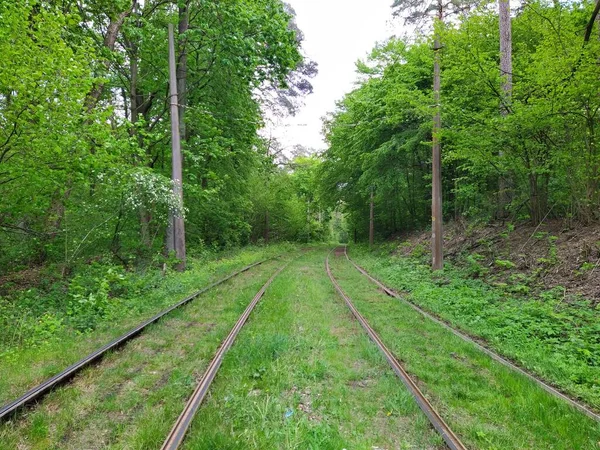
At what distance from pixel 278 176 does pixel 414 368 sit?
91.5ft

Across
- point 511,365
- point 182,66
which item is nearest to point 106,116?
point 182,66

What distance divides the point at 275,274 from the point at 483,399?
9.67m

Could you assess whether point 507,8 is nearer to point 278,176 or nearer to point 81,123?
point 81,123

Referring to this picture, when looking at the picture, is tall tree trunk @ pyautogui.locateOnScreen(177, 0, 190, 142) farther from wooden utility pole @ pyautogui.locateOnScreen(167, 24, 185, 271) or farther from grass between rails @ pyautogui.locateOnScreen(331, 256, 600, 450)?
grass between rails @ pyautogui.locateOnScreen(331, 256, 600, 450)

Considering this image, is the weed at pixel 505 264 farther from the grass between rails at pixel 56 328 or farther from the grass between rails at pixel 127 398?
the grass between rails at pixel 56 328

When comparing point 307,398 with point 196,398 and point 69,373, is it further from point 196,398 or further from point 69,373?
point 69,373

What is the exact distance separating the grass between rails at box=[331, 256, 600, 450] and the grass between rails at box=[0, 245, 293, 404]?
15.2ft

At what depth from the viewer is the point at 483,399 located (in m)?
4.02

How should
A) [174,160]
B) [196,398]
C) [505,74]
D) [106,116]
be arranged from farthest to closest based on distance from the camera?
[174,160] → [505,74] → [106,116] → [196,398]

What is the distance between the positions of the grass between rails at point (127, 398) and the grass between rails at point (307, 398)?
1.24ft

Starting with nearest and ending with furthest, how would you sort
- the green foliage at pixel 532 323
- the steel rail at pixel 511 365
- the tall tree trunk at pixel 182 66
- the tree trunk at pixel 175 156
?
the steel rail at pixel 511 365 → the green foliage at pixel 532 323 → the tree trunk at pixel 175 156 → the tall tree trunk at pixel 182 66

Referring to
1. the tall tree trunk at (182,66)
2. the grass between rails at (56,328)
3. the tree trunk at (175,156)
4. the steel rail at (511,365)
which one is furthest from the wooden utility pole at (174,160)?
the steel rail at (511,365)

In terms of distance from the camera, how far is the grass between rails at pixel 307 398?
10.4ft

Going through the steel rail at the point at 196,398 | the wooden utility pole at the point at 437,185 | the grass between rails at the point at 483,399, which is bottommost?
the grass between rails at the point at 483,399
